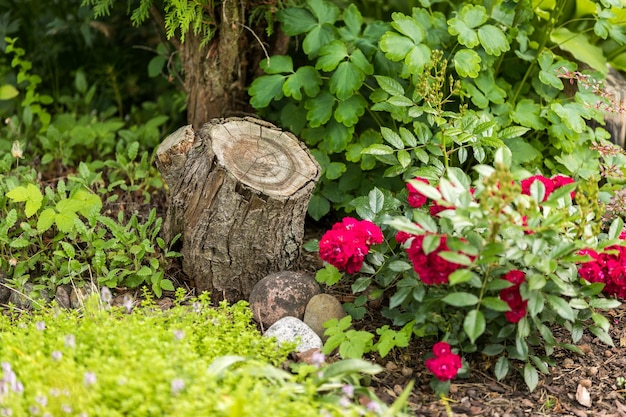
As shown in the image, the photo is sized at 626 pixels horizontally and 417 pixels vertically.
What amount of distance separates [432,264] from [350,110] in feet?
3.60

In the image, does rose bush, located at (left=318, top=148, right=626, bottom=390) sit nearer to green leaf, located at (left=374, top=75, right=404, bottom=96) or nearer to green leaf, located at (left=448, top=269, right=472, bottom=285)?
green leaf, located at (left=448, top=269, right=472, bottom=285)

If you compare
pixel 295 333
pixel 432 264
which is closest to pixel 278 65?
pixel 295 333

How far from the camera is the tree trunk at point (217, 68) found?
11.5 feet

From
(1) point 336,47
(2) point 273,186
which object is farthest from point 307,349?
(1) point 336,47

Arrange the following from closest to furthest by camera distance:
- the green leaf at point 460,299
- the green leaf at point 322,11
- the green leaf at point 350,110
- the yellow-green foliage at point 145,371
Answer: the yellow-green foliage at point 145,371 < the green leaf at point 460,299 < the green leaf at point 350,110 < the green leaf at point 322,11

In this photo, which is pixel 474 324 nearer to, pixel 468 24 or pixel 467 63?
pixel 467 63

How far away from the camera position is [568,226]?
9.00ft

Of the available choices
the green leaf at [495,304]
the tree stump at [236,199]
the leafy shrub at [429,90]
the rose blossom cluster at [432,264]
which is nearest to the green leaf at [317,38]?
the leafy shrub at [429,90]

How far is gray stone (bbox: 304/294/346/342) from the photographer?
2.96 metres

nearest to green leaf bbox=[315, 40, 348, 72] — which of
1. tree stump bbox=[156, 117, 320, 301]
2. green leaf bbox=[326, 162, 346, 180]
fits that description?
tree stump bbox=[156, 117, 320, 301]

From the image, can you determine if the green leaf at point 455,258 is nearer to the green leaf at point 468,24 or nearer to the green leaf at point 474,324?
the green leaf at point 474,324

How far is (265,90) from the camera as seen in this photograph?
340 centimetres

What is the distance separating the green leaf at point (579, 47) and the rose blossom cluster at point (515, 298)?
5.20 feet

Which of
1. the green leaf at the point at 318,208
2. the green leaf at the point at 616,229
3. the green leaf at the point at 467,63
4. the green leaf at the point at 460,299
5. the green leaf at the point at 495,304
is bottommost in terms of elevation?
the green leaf at the point at 318,208
